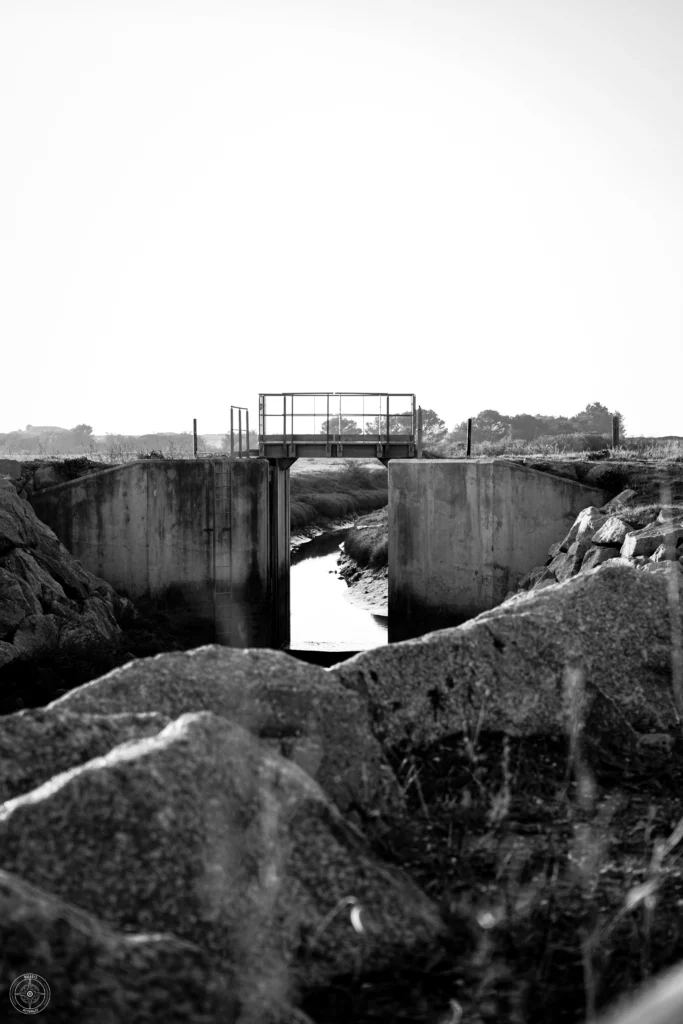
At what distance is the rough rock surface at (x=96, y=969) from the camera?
3336mm

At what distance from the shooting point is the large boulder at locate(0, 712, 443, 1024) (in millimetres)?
4137

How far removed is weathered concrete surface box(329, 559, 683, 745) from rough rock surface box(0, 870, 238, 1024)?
2.80 metres

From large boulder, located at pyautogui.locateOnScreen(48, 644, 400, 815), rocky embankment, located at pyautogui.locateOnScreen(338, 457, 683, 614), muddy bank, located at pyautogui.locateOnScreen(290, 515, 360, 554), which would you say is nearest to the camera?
large boulder, located at pyautogui.locateOnScreen(48, 644, 400, 815)

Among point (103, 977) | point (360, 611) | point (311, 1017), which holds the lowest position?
point (360, 611)

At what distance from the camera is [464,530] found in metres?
19.3

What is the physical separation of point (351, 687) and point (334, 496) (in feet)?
142

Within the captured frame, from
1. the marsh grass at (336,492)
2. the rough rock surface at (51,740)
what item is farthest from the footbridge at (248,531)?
the marsh grass at (336,492)

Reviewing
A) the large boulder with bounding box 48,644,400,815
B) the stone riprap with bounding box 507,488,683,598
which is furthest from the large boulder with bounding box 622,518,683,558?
the large boulder with bounding box 48,644,400,815

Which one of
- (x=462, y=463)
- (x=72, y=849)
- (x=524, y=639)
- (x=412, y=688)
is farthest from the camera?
(x=462, y=463)

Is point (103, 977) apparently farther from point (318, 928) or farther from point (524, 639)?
point (524, 639)

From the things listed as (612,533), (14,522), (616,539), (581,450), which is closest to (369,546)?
(581,450)

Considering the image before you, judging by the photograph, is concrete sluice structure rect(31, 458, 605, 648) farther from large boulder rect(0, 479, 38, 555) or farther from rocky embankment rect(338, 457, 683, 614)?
large boulder rect(0, 479, 38, 555)

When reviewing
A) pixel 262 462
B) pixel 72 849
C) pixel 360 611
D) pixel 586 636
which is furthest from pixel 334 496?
pixel 72 849

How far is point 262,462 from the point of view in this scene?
20.3 m
